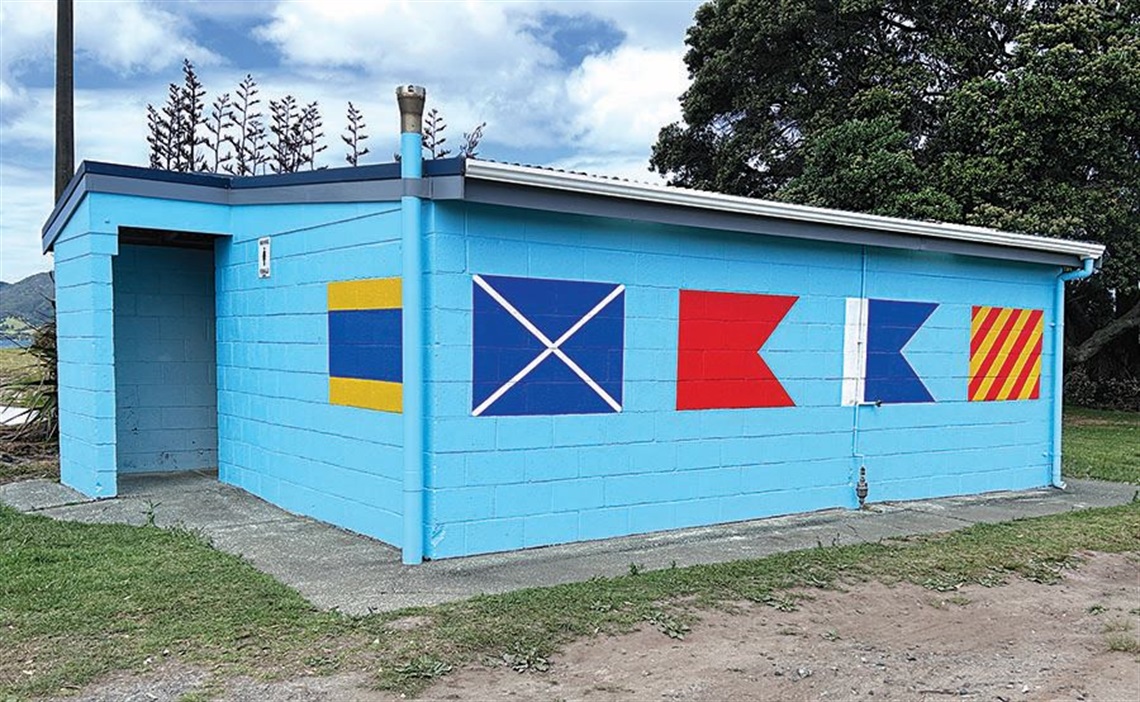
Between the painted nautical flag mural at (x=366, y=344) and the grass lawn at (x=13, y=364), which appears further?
the grass lawn at (x=13, y=364)

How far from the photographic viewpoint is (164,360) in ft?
32.7

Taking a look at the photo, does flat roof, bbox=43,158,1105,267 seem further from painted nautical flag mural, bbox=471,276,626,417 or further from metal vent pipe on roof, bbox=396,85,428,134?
painted nautical flag mural, bbox=471,276,626,417

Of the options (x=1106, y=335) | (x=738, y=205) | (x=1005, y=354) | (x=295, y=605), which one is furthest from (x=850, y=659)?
(x=1106, y=335)

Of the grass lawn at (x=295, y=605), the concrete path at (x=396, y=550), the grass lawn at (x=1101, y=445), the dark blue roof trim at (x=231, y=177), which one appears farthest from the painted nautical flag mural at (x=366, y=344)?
the grass lawn at (x=1101, y=445)

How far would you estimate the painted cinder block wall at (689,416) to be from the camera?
659 cm

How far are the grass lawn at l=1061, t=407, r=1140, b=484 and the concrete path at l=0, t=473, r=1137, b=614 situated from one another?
167 cm

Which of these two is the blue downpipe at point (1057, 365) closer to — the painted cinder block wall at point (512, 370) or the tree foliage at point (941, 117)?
the painted cinder block wall at point (512, 370)

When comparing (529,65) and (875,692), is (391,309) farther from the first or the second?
(529,65)

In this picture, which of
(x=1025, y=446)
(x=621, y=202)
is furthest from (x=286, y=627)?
(x=1025, y=446)

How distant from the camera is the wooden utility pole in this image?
13.1 m

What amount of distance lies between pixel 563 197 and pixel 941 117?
1475 centimetres


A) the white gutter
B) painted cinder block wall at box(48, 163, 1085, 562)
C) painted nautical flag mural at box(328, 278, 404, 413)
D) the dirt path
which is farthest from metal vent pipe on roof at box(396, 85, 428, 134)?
the dirt path

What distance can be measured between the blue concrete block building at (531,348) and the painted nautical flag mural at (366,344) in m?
0.03

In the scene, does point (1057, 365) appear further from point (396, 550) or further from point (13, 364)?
point (13, 364)
